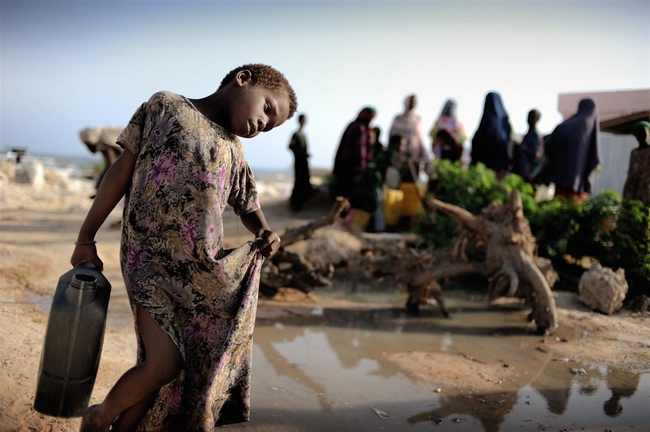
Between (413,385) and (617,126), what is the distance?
5.69m

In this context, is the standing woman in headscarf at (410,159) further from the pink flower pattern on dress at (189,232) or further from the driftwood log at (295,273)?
the pink flower pattern on dress at (189,232)

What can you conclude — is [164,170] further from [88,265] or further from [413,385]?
[413,385]

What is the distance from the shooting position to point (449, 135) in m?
10.7

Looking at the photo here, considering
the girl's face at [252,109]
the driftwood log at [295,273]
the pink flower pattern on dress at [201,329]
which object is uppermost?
the girl's face at [252,109]

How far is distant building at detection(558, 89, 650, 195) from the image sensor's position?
7.13 meters

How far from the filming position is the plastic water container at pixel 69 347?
2160mm

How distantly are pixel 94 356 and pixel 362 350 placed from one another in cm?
272

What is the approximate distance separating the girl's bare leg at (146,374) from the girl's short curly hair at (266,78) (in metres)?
1.04

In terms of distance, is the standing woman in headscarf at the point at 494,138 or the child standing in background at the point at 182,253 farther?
the standing woman in headscarf at the point at 494,138

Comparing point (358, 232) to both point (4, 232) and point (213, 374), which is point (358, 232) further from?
point (213, 374)

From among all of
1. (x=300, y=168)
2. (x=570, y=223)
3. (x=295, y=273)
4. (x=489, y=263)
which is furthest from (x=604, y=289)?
(x=300, y=168)

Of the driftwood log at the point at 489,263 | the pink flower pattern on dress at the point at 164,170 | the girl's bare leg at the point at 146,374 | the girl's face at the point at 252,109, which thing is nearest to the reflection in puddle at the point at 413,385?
the driftwood log at the point at 489,263

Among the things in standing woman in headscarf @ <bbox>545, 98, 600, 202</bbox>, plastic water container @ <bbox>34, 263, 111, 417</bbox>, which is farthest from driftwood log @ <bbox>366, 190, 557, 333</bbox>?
plastic water container @ <bbox>34, 263, 111, 417</bbox>

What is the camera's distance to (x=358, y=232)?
28.9 ft
